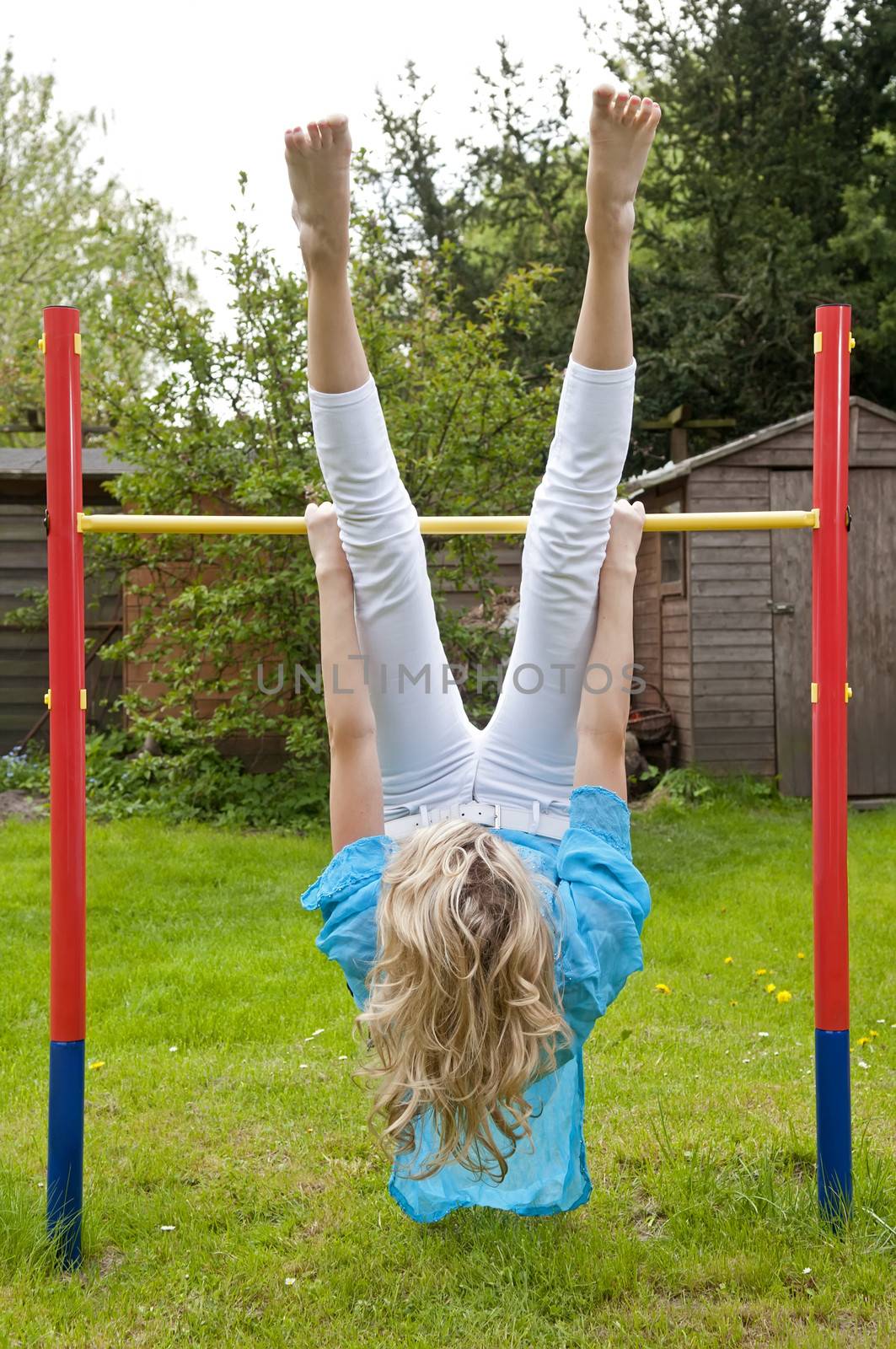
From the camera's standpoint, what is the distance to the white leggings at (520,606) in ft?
6.95

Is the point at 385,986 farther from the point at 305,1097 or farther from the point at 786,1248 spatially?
the point at 305,1097

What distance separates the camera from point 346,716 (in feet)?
7.05

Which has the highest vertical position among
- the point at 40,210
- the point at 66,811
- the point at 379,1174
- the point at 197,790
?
the point at 40,210

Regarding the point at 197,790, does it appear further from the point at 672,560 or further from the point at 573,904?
the point at 573,904

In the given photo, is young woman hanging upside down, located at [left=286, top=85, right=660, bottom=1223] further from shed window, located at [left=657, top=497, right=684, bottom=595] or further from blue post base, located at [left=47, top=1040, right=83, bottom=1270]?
shed window, located at [left=657, top=497, right=684, bottom=595]

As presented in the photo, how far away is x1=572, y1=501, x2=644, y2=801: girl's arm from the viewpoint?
212 centimetres

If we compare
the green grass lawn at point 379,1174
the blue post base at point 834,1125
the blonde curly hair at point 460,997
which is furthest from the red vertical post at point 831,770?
the blonde curly hair at point 460,997

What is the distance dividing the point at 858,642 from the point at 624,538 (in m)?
6.83

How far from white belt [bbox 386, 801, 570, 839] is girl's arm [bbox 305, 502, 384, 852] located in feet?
0.39

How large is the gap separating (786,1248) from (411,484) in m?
5.12

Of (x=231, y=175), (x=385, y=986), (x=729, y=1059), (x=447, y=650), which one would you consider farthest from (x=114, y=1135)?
(x=231, y=175)

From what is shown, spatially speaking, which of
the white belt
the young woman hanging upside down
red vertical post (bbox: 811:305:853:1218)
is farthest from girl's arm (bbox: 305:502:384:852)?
red vertical post (bbox: 811:305:853:1218)

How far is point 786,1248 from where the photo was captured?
8.02 ft

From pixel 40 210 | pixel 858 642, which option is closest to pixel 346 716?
pixel 858 642
